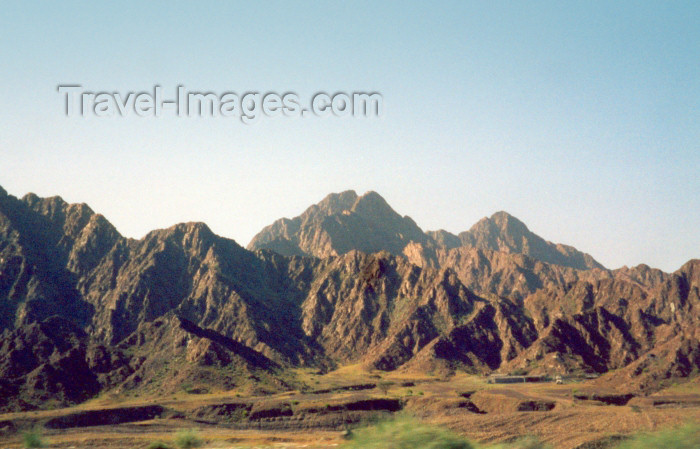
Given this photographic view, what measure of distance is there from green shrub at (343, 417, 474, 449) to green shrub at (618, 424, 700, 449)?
3215mm

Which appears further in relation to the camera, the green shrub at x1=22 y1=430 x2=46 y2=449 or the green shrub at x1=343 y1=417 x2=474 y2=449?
the green shrub at x1=22 y1=430 x2=46 y2=449

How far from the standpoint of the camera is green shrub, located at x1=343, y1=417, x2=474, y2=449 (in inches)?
483

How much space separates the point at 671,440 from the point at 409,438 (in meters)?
4.95

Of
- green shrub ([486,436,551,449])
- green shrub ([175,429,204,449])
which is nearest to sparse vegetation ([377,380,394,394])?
green shrub ([175,429,204,449])

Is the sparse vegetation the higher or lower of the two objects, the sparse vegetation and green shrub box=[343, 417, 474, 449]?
the lower

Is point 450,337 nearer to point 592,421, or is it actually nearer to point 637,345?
point 637,345

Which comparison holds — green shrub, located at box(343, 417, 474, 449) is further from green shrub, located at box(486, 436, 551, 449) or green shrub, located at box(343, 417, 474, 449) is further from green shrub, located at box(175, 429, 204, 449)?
green shrub, located at box(175, 429, 204, 449)

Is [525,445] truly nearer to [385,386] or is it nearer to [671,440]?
[671,440]

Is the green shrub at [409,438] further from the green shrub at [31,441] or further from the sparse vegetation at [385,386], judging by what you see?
the sparse vegetation at [385,386]

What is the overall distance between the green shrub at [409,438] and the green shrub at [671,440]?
3215 mm

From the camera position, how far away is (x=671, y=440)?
11.2 meters

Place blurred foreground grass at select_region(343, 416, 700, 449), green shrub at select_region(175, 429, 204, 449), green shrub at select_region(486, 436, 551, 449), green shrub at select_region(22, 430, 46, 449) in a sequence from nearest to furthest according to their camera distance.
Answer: blurred foreground grass at select_region(343, 416, 700, 449)
green shrub at select_region(486, 436, 551, 449)
green shrub at select_region(22, 430, 46, 449)
green shrub at select_region(175, 429, 204, 449)

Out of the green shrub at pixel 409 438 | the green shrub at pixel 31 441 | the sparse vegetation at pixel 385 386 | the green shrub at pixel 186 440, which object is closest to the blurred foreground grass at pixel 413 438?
the green shrub at pixel 409 438

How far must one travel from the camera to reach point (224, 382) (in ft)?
447
